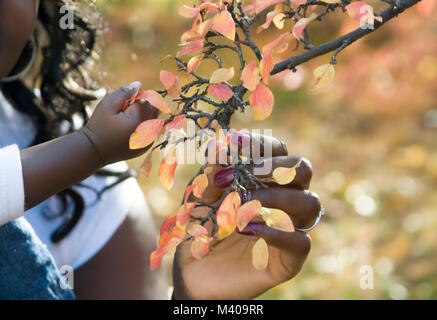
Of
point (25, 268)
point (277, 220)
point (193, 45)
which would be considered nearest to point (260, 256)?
point (277, 220)

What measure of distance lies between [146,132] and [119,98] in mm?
86

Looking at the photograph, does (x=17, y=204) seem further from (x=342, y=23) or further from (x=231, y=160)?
(x=342, y=23)

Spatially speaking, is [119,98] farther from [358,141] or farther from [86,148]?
[358,141]

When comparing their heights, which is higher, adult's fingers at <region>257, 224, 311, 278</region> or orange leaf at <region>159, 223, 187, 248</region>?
orange leaf at <region>159, 223, 187, 248</region>

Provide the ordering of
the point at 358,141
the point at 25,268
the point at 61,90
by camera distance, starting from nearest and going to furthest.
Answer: the point at 25,268 → the point at 61,90 → the point at 358,141

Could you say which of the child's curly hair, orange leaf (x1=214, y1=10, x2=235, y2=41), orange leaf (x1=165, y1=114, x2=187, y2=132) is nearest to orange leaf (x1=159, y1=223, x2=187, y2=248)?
orange leaf (x1=165, y1=114, x2=187, y2=132)

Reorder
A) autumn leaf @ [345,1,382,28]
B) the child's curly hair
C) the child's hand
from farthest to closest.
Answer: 1. the child's curly hair
2. the child's hand
3. autumn leaf @ [345,1,382,28]

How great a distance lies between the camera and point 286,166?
0.68 metres

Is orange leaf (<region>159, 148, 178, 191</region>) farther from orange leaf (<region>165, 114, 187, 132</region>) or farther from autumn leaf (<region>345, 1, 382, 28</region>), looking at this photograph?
autumn leaf (<region>345, 1, 382, 28</region>)

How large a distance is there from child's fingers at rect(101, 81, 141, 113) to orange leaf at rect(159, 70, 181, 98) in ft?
0.22

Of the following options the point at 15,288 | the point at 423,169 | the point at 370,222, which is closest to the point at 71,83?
the point at 15,288

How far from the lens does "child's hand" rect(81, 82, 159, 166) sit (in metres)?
0.62

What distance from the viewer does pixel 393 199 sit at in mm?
2221
